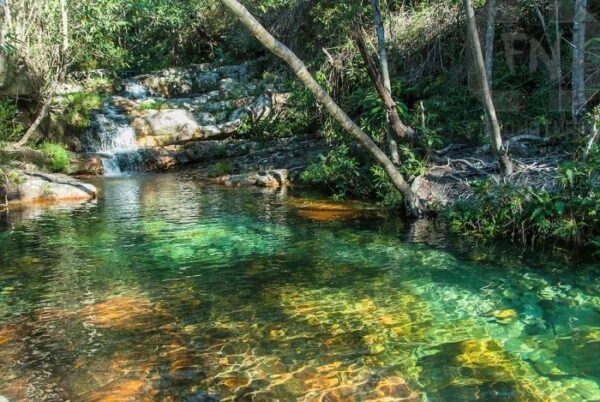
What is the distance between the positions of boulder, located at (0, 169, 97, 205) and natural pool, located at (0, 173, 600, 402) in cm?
382

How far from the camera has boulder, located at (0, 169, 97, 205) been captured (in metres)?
12.7

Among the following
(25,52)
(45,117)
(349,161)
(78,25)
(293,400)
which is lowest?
(293,400)

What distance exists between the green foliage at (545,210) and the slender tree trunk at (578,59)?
1.82 m

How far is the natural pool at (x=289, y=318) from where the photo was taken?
422 cm

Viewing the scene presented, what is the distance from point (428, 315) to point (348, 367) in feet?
4.84

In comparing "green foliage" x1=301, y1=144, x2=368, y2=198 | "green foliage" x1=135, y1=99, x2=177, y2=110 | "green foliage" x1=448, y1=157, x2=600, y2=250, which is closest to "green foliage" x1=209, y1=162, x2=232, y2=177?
"green foliage" x1=301, y1=144, x2=368, y2=198

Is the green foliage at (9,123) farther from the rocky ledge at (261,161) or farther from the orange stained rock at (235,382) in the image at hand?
the orange stained rock at (235,382)

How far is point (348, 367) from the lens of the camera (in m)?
4.45

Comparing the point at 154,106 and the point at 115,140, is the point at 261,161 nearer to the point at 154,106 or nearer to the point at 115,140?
the point at 115,140

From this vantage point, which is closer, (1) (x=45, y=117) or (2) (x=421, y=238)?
(2) (x=421, y=238)

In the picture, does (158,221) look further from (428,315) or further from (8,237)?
(428,315)

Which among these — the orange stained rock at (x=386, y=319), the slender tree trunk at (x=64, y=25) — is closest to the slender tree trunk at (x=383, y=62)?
the orange stained rock at (x=386, y=319)

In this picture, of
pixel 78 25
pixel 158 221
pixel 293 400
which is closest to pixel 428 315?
pixel 293 400

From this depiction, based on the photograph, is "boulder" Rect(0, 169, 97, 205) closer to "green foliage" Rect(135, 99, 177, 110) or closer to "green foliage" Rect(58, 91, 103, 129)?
"green foliage" Rect(58, 91, 103, 129)
